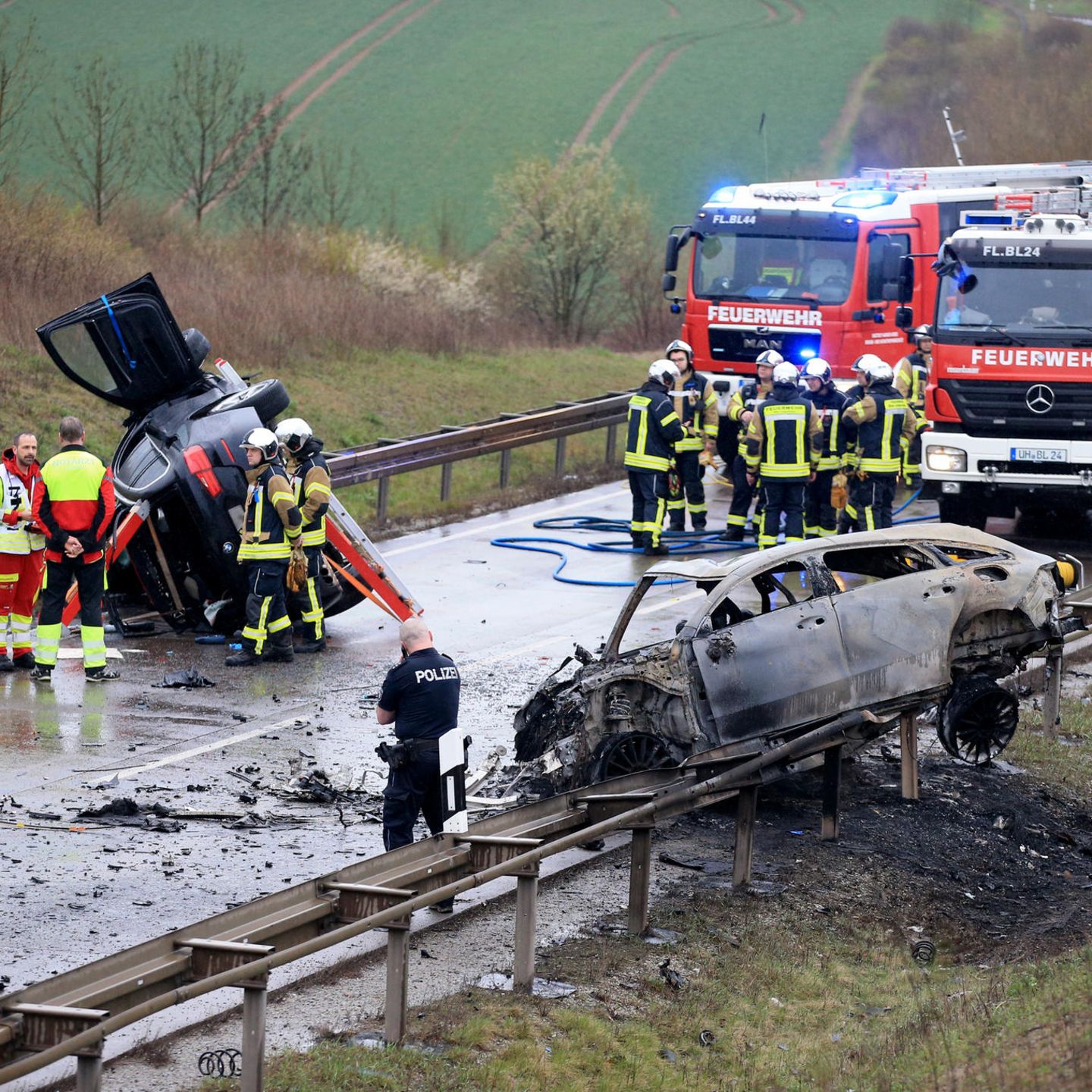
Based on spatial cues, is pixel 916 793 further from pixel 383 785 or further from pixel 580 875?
pixel 383 785

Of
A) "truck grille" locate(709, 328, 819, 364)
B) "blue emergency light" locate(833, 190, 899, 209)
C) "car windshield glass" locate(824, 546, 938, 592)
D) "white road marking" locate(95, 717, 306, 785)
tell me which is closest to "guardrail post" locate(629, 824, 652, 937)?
"car windshield glass" locate(824, 546, 938, 592)

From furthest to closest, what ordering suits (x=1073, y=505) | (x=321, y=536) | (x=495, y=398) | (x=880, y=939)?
(x=495, y=398) → (x=1073, y=505) → (x=321, y=536) → (x=880, y=939)

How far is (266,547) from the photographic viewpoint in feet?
43.4

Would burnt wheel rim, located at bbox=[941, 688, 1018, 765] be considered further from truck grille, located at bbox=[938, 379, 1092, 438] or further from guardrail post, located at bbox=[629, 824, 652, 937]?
truck grille, located at bbox=[938, 379, 1092, 438]

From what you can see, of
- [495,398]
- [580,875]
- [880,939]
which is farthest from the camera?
[495,398]

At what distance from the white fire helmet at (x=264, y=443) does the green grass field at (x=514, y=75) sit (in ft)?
145

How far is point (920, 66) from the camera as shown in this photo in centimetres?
6762

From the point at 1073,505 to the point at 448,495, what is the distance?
770cm

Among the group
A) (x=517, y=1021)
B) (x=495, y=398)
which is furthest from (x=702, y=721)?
(x=495, y=398)

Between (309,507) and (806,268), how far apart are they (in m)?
9.61

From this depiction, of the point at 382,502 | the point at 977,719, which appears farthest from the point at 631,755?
the point at 382,502

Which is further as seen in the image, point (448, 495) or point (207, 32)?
point (207, 32)

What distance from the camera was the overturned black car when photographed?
13664 millimetres

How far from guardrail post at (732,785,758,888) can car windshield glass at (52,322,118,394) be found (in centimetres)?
749
